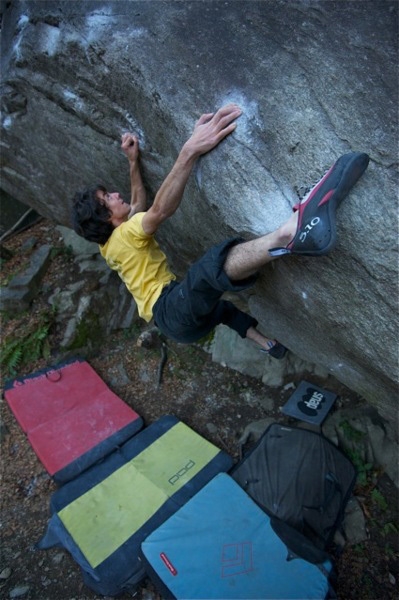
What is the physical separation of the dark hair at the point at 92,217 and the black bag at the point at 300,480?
3.11 metres

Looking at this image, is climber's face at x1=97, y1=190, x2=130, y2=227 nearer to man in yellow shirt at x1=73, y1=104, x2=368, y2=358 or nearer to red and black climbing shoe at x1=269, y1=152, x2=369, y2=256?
man in yellow shirt at x1=73, y1=104, x2=368, y2=358

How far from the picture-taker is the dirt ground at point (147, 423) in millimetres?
4402

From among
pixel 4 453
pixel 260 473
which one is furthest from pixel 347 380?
pixel 4 453

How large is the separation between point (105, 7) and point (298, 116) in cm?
265

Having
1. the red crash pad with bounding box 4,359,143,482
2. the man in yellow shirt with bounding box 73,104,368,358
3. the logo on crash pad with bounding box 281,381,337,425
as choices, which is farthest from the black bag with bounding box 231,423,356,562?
the red crash pad with bounding box 4,359,143,482

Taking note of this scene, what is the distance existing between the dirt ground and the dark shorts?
1841mm

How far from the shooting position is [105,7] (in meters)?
4.24

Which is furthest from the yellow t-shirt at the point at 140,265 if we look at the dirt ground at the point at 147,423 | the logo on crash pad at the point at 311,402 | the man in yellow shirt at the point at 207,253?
the logo on crash pad at the point at 311,402

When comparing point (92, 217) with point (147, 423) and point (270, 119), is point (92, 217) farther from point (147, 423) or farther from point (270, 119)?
point (147, 423)

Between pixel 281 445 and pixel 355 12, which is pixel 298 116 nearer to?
pixel 355 12

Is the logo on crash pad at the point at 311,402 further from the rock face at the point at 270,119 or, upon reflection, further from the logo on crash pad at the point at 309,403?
the rock face at the point at 270,119

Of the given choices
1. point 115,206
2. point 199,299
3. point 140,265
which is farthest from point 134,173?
point 199,299

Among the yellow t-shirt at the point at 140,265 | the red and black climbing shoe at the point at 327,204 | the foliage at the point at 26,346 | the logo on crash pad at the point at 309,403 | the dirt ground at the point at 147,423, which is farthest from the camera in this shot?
the foliage at the point at 26,346

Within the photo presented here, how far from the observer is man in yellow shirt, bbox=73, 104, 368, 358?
103 inches
